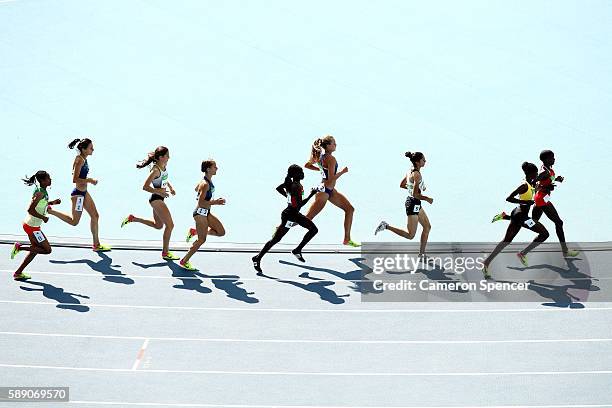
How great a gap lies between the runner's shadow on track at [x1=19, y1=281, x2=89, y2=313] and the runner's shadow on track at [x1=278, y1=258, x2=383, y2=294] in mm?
3363

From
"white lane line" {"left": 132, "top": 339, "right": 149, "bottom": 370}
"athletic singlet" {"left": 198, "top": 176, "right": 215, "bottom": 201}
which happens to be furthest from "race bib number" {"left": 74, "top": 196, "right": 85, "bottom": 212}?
A: "white lane line" {"left": 132, "top": 339, "right": 149, "bottom": 370}

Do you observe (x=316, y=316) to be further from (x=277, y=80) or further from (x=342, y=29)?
(x=342, y=29)

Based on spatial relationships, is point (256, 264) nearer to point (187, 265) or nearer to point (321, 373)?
point (187, 265)

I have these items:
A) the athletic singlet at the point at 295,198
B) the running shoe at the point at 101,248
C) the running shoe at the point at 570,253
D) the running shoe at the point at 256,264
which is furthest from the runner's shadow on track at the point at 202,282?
the running shoe at the point at 570,253

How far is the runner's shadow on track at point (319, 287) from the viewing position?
16406mm

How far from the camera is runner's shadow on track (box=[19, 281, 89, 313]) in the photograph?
626 inches

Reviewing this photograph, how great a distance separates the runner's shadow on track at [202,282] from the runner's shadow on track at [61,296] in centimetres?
147

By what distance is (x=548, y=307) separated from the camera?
633 inches

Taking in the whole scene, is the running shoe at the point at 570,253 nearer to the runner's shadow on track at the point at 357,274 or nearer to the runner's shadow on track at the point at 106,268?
the runner's shadow on track at the point at 357,274

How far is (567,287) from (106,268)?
6.80m

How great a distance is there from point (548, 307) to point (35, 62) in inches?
544

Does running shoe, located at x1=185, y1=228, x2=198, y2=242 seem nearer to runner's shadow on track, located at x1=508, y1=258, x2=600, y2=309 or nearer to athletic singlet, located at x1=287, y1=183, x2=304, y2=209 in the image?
athletic singlet, located at x1=287, y1=183, x2=304, y2=209

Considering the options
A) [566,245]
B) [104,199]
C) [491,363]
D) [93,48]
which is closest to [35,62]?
[93,48]

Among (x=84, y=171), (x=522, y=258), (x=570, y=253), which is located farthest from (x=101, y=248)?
(x=570, y=253)
